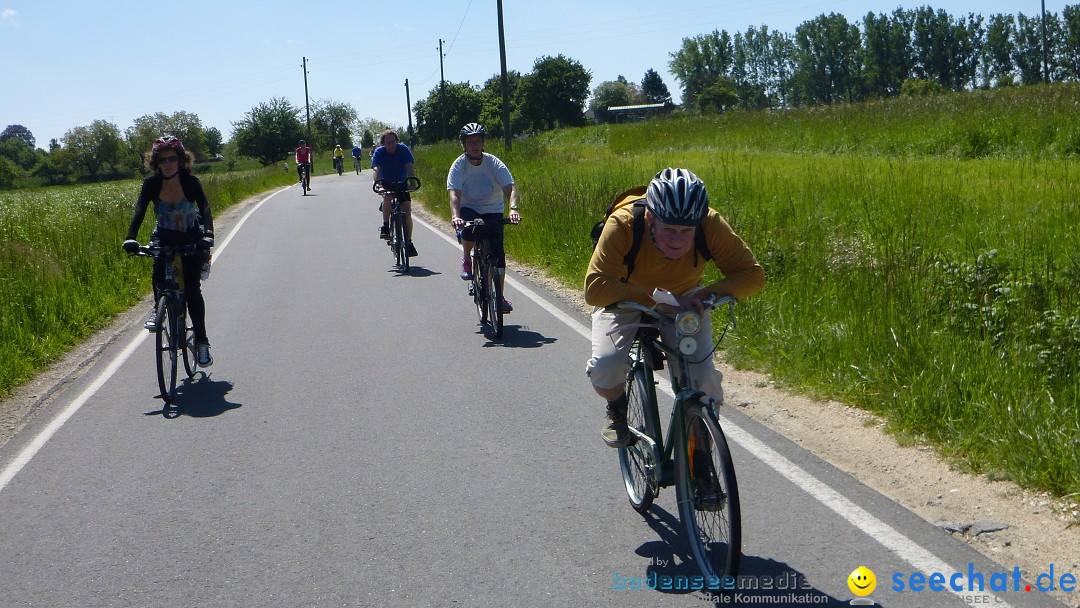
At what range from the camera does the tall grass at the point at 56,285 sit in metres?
9.68

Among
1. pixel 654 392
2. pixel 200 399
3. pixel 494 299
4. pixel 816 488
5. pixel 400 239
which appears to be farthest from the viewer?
pixel 400 239

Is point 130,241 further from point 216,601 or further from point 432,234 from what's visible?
point 432,234

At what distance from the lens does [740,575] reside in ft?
13.4

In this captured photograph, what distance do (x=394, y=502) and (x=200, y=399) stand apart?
3137 mm

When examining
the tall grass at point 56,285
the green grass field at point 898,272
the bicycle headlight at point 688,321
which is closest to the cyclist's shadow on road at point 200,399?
the tall grass at point 56,285

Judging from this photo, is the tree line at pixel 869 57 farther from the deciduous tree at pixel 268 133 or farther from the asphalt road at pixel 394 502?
the asphalt road at pixel 394 502

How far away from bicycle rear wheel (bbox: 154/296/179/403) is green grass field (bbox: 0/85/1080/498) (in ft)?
5.70

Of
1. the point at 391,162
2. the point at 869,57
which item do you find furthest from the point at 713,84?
the point at 391,162

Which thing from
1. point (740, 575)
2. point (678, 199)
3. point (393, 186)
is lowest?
point (740, 575)

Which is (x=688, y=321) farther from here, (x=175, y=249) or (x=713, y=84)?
(x=713, y=84)

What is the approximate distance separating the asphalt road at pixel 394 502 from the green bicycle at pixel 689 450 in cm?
23

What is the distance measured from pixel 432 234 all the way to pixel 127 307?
809 cm

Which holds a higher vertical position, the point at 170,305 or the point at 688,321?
the point at 688,321

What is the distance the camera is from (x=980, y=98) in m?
25.5
